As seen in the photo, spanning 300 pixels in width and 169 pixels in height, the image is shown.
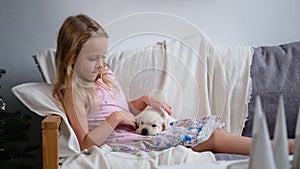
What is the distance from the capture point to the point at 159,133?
5.93 feet

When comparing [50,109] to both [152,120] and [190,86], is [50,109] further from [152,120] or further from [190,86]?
[190,86]

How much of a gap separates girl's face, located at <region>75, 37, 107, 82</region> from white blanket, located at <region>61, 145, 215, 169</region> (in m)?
0.27

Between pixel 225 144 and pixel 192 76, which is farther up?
pixel 192 76

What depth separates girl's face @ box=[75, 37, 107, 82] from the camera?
172 cm

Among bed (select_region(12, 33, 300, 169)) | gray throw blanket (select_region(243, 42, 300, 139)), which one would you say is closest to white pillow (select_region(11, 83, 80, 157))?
bed (select_region(12, 33, 300, 169))

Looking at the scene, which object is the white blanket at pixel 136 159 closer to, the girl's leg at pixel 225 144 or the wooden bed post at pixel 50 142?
the wooden bed post at pixel 50 142

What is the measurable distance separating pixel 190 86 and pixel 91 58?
1.28 feet

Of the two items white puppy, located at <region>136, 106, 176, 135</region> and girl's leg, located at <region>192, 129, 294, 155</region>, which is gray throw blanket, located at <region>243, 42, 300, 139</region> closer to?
girl's leg, located at <region>192, 129, 294, 155</region>

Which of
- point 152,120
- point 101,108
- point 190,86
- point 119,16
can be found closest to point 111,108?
point 101,108

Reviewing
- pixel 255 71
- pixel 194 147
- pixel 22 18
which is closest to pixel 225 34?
pixel 255 71

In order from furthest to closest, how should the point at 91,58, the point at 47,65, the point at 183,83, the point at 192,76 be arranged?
the point at 47,65 → the point at 192,76 → the point at 183,83 → the point at 91,58

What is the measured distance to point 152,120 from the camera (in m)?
1.77

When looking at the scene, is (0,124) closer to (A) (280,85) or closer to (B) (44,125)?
(B) (44,125)

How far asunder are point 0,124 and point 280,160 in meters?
1.25
